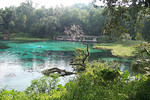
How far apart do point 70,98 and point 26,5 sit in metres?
93.3

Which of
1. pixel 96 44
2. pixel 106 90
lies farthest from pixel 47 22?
pixel 106 90

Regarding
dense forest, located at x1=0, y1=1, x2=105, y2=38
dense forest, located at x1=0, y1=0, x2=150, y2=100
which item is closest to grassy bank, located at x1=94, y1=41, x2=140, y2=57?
dense forest, located at x1=0, y1=0, x2=150, y2=100

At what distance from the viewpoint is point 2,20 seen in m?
72.4

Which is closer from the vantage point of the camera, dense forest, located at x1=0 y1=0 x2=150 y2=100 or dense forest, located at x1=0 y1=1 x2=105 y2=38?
dense forest, located at x1=0 y1=0 x2=150 y2=100

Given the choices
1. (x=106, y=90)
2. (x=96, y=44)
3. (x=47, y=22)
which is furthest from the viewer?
(x=47, y=22)

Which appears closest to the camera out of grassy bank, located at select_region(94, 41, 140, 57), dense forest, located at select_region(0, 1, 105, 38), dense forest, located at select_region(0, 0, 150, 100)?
dense forest, located at select_region(0, 0, 150, 100)

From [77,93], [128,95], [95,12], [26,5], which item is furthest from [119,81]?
[26,5]

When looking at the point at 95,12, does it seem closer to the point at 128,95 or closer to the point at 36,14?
the point at 36,14

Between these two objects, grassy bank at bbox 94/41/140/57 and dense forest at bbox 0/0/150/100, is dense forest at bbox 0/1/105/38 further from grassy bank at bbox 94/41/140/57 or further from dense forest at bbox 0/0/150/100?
grassy bank at bbox 94/41/140/57

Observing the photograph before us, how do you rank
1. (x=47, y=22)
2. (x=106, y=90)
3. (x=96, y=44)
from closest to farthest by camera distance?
(x=106, y=90) → (x=96, y=44) → (x=47, y=22)

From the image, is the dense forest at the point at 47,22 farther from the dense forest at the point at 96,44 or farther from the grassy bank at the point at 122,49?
the grassy bank at the point at 122,49

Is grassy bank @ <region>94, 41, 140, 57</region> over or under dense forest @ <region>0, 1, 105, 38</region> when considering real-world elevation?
under

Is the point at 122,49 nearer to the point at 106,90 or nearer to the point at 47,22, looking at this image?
the point at 106,90

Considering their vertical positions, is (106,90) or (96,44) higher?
(106,90)
